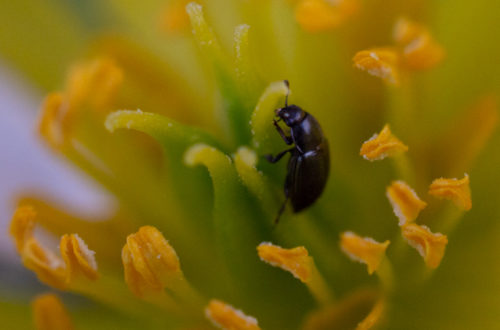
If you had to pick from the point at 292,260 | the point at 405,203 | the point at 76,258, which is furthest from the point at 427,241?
the point at 76,258

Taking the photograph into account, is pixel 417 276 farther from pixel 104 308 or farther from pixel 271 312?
pixel 104 308

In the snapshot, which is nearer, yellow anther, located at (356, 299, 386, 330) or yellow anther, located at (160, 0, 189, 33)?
yellow anther, located at (356, 299, 386, 330)

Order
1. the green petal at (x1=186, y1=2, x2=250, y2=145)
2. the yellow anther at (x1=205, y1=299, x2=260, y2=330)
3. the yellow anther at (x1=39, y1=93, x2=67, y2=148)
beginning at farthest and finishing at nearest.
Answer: the yellow anther at (x1=39, y1=93, x2=67, y2=148)
the green petal at (x1=186, y1=2, x2=250, y2=145)
the yellow anther at (x1=205, y1=299, x2=260, y2=330)

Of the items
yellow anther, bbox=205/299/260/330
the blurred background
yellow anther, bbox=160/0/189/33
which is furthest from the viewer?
the blurred background

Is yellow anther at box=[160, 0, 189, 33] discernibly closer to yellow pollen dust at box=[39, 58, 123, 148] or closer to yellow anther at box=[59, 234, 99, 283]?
yellow pollen dust at box=[39, 58, 123, 148]

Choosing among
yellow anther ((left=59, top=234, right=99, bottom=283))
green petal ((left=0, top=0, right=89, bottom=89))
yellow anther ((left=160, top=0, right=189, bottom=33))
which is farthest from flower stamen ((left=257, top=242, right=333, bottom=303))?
green petal ((left=0, top=0, right=89, bottom=89))

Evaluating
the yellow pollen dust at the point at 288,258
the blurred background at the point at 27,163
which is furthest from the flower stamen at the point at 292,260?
the blurred background at the point at 27,163

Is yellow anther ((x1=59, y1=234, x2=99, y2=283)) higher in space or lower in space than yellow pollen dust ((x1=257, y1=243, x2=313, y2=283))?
higher
